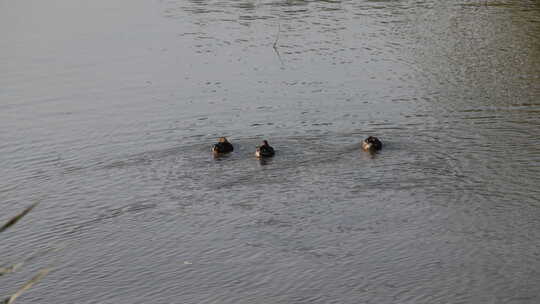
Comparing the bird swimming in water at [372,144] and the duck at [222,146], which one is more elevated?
the duck at [222,146]

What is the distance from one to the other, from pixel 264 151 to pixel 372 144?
2643 mm

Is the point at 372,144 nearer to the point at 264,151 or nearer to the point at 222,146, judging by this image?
the point at 264,151

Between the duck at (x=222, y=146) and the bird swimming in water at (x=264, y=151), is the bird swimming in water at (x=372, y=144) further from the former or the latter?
the duck at (x=222, y=146)

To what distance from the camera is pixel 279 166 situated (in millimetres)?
18312

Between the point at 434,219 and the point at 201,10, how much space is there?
27.4 m

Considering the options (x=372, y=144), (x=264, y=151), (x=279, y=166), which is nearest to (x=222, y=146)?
(x=264, y=151)

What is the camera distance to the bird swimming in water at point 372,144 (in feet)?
61.6

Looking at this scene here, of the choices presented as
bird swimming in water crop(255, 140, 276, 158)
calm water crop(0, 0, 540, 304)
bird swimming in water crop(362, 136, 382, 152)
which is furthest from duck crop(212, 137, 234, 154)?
bird swimming in water crop(362, 136, 382, 152)

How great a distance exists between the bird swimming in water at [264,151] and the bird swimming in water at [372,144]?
2.31 m

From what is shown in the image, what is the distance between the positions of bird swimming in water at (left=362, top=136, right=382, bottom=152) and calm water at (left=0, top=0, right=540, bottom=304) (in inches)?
9.5

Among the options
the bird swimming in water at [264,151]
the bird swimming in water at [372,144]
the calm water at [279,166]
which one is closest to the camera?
the calm water at [279,166]

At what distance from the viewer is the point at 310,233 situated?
15.0 meters

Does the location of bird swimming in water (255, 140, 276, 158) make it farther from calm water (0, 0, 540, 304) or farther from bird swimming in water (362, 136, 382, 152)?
bird swimming in water (362, 136, 382, 152)

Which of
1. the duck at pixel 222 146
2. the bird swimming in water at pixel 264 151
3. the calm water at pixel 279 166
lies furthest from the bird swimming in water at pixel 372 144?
the duck at pixel 222 146
